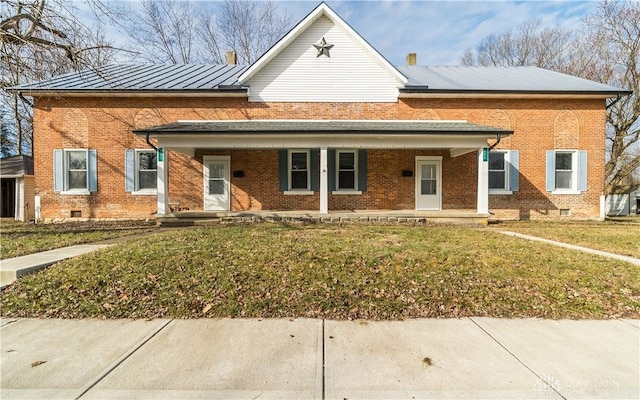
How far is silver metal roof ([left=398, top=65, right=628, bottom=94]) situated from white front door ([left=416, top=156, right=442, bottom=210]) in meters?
2.99

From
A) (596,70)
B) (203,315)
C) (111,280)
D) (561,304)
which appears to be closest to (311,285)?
(203,315)

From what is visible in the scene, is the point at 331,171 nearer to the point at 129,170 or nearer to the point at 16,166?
the point at 129,170

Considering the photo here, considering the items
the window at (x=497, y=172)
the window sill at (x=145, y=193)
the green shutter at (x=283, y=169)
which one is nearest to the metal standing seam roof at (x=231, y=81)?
the window at (x=497, y=172)

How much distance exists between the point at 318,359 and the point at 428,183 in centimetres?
1155

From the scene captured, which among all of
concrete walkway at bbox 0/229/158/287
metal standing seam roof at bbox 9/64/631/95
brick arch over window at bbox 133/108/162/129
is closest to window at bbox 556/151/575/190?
metal standing seam roof at bbox 9/64/631/95

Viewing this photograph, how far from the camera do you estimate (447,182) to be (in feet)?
43.2

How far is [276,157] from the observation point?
513 inches

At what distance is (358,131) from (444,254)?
606 centimetres

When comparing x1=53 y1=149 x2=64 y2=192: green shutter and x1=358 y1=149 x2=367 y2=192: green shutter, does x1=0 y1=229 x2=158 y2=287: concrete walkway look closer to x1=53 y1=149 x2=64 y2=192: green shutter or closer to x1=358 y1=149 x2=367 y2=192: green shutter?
x1=53 y1=149 x2=64 y2=192: green shutter

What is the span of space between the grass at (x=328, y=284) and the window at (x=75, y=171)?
8679 millimetres

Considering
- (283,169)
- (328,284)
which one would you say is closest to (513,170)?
(283,169)

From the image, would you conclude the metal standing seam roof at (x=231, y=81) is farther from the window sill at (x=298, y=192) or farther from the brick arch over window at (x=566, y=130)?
the window sill at (x=298, y=192)

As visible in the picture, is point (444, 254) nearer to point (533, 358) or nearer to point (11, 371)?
point (533, 358)

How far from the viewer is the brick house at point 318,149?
12820mm
